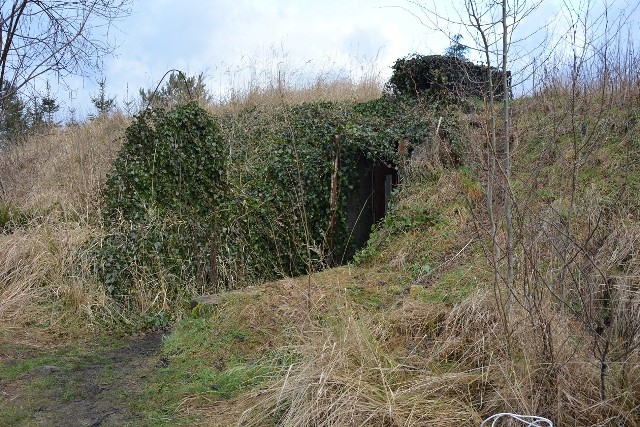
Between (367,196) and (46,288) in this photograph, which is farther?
(367,196)

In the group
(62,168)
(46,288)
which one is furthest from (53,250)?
(62,168)

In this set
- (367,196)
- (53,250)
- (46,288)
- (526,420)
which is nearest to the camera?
(526,420)

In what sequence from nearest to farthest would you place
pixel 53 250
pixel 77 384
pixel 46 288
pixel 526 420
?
pixel 526 420
pixel 77 384
pixel 46 288
pixel 53 250

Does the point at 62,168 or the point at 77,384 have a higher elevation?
the point at 62,168

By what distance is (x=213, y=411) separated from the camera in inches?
138

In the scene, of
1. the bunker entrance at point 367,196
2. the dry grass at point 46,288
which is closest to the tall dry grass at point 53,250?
the dry grass at point 46,288

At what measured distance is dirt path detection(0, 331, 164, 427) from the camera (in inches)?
143

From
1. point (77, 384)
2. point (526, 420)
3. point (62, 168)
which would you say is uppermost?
point (62, 168)

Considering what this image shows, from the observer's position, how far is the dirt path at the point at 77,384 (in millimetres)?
3645

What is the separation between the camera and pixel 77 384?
424 cm

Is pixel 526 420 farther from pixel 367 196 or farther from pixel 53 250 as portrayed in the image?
pixel 367 196

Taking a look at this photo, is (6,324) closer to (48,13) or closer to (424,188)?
(48,13)

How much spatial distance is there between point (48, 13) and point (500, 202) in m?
5.99

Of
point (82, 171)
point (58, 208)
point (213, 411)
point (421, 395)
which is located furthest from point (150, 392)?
point (82, 171)
